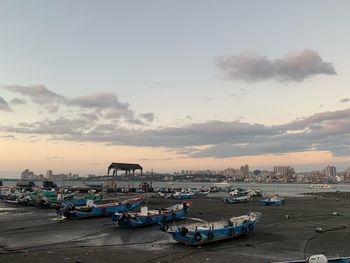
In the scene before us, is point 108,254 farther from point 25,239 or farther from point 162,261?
point 25,239

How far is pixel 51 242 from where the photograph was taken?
2775 centimetres

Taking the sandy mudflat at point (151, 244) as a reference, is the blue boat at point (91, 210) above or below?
above

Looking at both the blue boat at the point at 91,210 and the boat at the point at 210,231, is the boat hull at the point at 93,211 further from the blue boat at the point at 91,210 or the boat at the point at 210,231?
the boat at the point at 210,231

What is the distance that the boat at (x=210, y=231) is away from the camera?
1002 inches

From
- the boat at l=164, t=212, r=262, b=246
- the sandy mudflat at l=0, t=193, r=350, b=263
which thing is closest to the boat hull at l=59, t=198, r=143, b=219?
the sandy mudflat at l=0, t=193, r=350, b=263

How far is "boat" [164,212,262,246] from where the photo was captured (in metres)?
25.5

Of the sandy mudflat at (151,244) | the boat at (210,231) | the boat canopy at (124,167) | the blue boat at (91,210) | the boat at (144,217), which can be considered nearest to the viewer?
the sandy mudflat at (151,244)

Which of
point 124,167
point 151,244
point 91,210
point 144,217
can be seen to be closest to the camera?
point 151,244

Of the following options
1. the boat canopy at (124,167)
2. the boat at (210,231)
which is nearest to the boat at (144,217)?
the boat at (210,231)

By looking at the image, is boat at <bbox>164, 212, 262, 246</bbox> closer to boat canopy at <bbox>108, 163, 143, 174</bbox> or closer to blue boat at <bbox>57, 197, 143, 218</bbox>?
blue boat at <bbox>57, 197, 143, 218</bbox>

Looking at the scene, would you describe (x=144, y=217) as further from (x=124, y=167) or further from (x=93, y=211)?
(x=124, y=167)

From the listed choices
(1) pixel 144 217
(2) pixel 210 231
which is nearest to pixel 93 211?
(1) pixel 144 217

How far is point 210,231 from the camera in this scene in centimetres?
2627

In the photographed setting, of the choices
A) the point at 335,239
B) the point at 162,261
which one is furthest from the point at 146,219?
the point at 335,239
